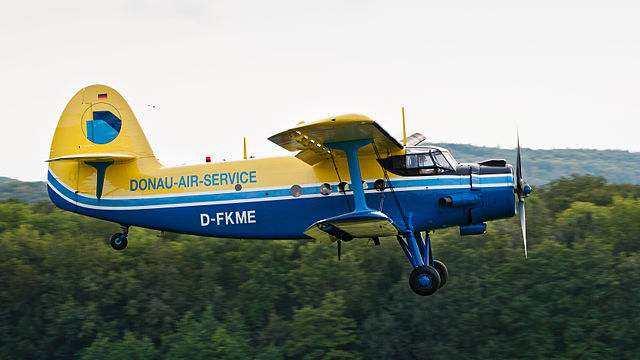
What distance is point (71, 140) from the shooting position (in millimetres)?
12344

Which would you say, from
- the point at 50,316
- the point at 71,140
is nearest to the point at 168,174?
the point at 71,140

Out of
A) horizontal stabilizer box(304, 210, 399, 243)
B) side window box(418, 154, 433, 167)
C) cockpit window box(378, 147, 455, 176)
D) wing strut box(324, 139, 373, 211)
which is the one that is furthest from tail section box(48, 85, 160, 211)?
side window box(418, 154, 433, 167)

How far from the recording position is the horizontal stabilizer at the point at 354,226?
9570 mm

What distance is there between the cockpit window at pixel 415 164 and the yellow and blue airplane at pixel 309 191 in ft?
0.05

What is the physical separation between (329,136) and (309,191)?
1.51 m

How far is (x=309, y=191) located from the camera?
424 inches

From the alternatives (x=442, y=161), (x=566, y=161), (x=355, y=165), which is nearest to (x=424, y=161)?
(x=442, y=161)

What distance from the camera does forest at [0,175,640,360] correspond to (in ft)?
88.3

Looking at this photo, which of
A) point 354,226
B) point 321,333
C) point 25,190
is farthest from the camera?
point 25,190

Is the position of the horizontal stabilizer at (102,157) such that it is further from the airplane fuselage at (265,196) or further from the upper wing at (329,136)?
the upper wing at (329,136)

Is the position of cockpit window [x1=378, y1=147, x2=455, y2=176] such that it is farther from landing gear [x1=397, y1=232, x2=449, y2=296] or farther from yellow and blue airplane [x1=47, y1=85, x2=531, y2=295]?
landing gear [x1=397, y1=232, x2=449, y2=296]

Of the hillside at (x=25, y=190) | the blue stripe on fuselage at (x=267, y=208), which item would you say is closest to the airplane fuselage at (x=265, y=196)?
the blue stripe on fuselage at (x=267, y=208)

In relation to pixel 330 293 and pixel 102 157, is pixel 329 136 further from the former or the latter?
pixel 330 293

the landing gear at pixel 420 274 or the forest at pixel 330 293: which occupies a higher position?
the landing gear at pixel 420 274
